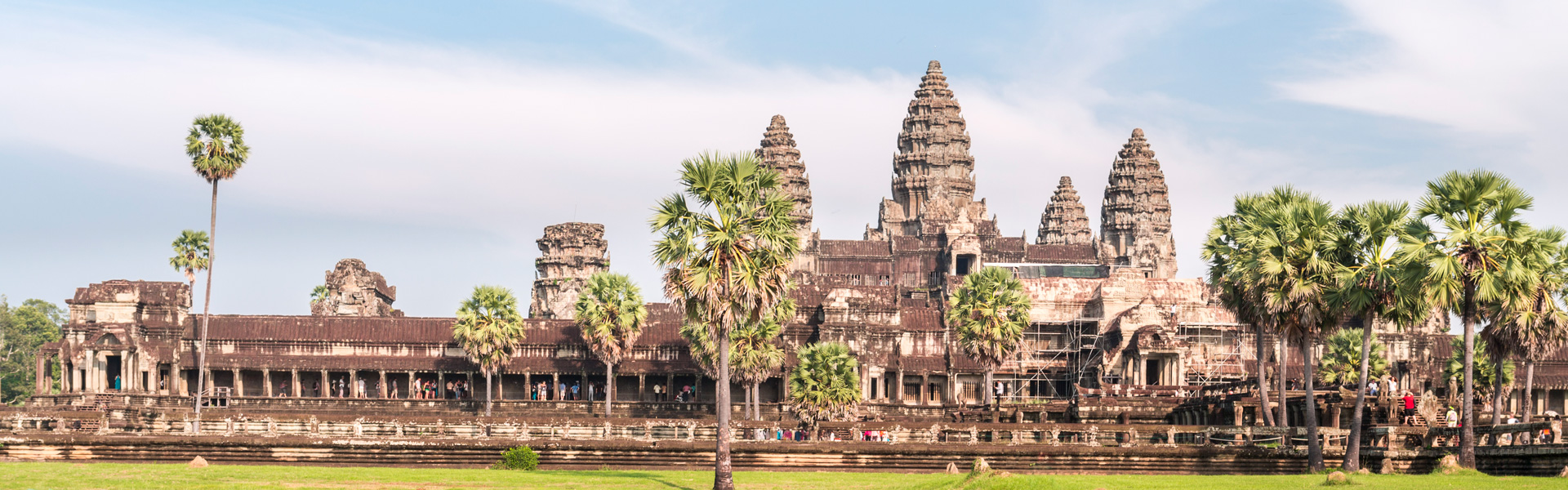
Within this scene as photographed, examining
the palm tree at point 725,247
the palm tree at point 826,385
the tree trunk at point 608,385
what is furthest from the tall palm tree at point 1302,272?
the tree trunk at point 608,385

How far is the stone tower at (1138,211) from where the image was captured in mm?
142500

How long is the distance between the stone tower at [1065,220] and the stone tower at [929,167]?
18.1 m

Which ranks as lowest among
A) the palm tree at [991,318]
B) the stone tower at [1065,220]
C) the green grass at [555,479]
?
the green grass at [555,479]

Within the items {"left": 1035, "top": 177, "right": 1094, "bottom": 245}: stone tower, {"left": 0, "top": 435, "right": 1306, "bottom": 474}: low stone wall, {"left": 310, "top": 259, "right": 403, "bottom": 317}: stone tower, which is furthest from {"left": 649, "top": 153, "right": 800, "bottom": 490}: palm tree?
{"left": 1035, "top": 177, "right": 1094, "bottom": 245}: stone tower

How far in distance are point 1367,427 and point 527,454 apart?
2409 cm

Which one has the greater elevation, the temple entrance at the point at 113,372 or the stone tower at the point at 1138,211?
the stone tower at the point at 1138,211

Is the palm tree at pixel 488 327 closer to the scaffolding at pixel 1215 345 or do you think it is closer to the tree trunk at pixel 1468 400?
the scaffolding at pixel 1215 345

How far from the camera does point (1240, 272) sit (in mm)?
45125

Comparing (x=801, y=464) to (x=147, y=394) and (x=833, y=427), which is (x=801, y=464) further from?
(x=147, y=394)

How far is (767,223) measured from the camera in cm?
3375

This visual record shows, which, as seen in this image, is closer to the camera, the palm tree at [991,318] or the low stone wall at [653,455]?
the low stone wall at [653,455]

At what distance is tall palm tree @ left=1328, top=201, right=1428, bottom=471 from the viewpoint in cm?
3850

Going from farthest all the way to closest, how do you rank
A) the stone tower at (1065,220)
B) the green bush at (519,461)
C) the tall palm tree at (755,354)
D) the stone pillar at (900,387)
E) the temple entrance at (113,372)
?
the stone tower at (1065,220) → the temple entrance at (113,372) → the stone pillar at (900,387) → the tall palm tree at (755,354) → the green bush at (519,461)

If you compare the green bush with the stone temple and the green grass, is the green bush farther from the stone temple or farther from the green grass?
the stone temple
